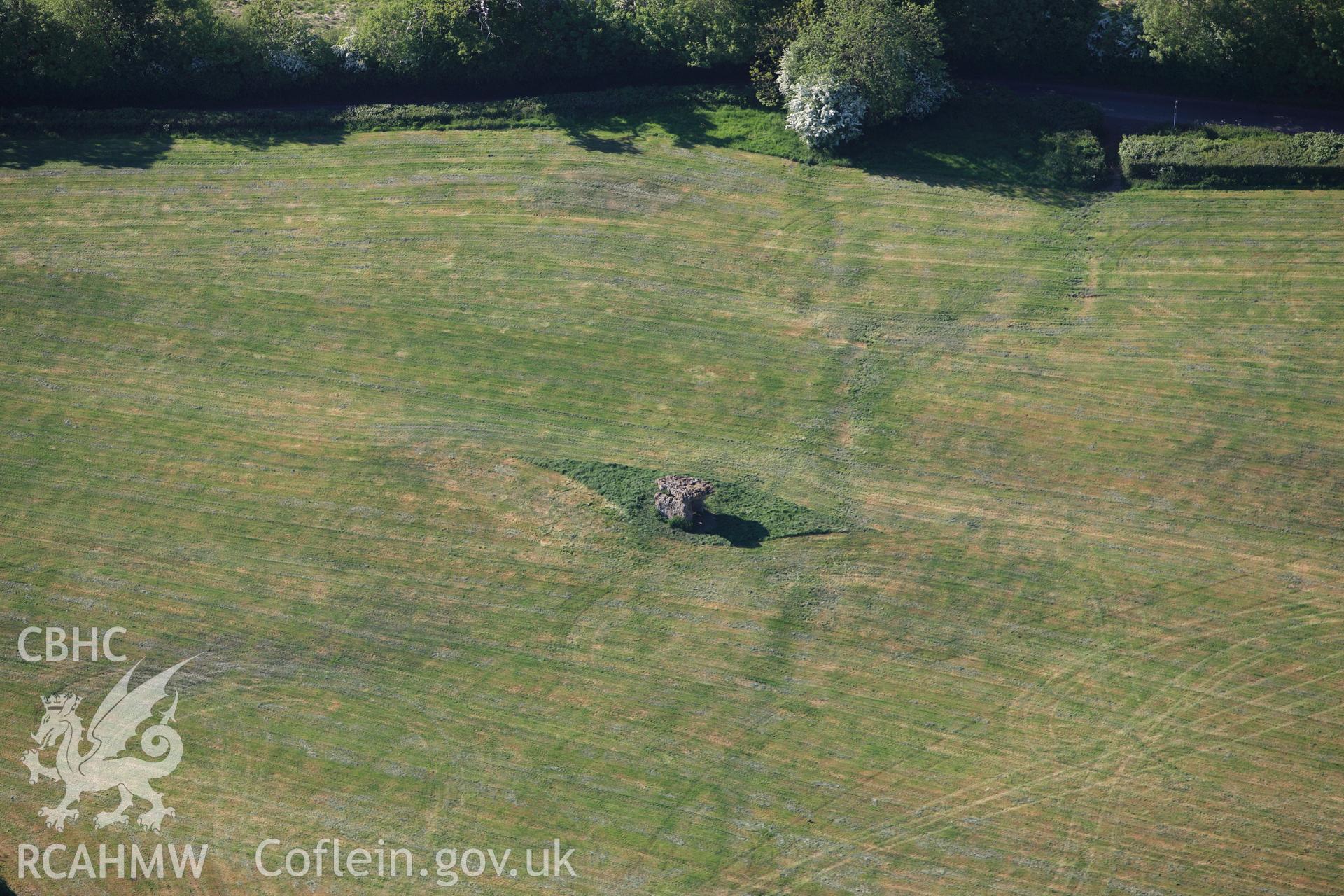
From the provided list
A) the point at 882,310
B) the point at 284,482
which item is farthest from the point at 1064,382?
the point at 284,482

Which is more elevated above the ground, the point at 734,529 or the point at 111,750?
the point at 734,529

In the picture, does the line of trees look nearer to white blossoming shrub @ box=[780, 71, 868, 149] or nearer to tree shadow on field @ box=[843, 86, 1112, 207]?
white blossoming shrub @ box=[780, 71, 868, 149]

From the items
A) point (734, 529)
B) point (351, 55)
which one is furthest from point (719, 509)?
point (351, 55)

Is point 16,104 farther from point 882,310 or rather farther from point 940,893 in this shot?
point 940,893

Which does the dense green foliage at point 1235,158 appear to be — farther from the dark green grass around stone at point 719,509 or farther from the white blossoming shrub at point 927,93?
the dark green grass around stone at point 719,509

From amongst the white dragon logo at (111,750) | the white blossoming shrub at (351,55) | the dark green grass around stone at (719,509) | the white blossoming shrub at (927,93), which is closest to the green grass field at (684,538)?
the dark green grass around stone at (719,509)

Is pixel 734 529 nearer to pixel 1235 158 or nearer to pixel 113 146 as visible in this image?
pixel 1235 158
